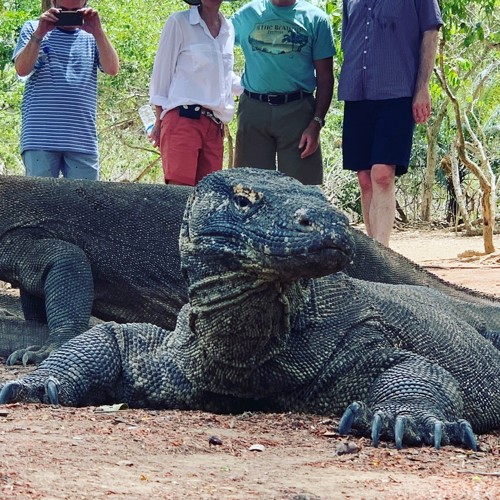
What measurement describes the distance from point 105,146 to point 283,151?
1995 centimetres

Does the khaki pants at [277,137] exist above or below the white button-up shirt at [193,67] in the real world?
below

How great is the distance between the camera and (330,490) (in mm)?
2207

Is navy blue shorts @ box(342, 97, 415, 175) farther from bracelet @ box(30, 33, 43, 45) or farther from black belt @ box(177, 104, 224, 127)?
bracelet @ box(30, 33, 43, 45)

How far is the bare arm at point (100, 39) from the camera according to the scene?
5910 mm

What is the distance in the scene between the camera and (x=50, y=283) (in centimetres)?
501

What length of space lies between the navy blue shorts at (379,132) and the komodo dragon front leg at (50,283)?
1814mm

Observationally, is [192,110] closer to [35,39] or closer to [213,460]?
[35,39]

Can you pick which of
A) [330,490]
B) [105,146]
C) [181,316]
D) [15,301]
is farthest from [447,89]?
[105,146]

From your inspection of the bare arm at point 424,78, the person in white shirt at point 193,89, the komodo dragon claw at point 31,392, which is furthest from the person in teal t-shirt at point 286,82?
the komodo dragon claw at point 31,392

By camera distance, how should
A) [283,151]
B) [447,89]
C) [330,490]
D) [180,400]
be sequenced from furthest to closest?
[447,89] → [283,151] → [180,400] → [330,490]

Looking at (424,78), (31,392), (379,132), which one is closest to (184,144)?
(379,132)

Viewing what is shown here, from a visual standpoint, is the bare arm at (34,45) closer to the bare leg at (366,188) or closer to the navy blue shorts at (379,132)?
the navy blue shorts at (379,132)

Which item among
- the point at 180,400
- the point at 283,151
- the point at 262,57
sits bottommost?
the point at 180,400

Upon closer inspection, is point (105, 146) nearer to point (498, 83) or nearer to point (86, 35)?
point (498, 83)
